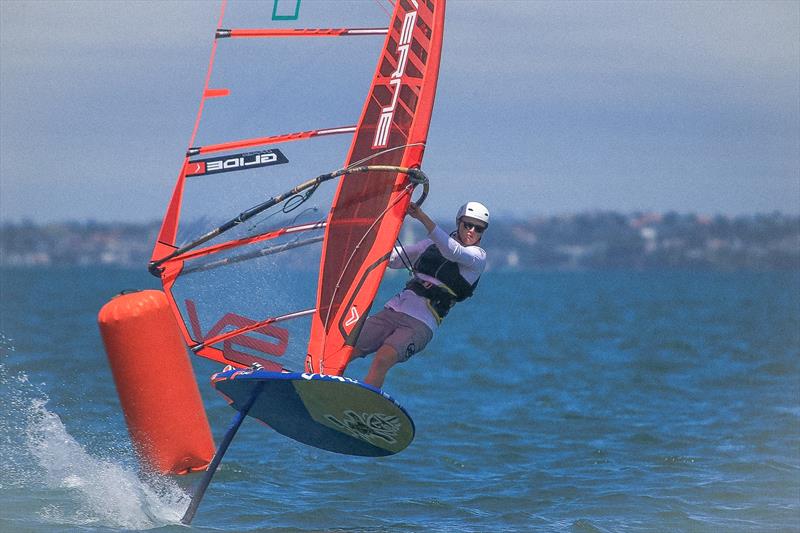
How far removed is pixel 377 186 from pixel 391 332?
0.91m

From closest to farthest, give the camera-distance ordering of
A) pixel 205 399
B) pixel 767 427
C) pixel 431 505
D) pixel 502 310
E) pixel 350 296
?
pixel 350 296, pixel 431 505, pixel 767 427, pixel 205 399, pixel 502 310

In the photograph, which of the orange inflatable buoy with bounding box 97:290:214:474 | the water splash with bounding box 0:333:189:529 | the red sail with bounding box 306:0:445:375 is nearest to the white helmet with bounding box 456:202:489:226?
the red sail with bounding box 306:0:445:375

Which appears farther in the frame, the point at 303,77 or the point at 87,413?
the point at 87,413

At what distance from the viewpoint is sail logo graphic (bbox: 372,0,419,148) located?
6.83m

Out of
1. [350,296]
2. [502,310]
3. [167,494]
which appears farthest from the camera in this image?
[502,310]

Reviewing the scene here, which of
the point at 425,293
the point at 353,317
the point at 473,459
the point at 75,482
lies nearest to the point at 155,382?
the point at 75,482

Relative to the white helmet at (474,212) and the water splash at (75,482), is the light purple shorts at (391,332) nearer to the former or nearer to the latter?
the white helmet at (474,212)

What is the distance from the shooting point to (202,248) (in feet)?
22.4

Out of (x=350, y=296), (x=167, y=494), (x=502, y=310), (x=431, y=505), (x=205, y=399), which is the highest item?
(x=502, y=310)

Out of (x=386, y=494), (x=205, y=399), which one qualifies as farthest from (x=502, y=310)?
(x=386, y=494)

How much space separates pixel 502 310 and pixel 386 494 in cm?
4041

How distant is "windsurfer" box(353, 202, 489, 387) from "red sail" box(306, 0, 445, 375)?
0.21m

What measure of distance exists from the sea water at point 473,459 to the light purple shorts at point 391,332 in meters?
1.19

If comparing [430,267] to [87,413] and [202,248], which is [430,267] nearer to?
[202,248]
